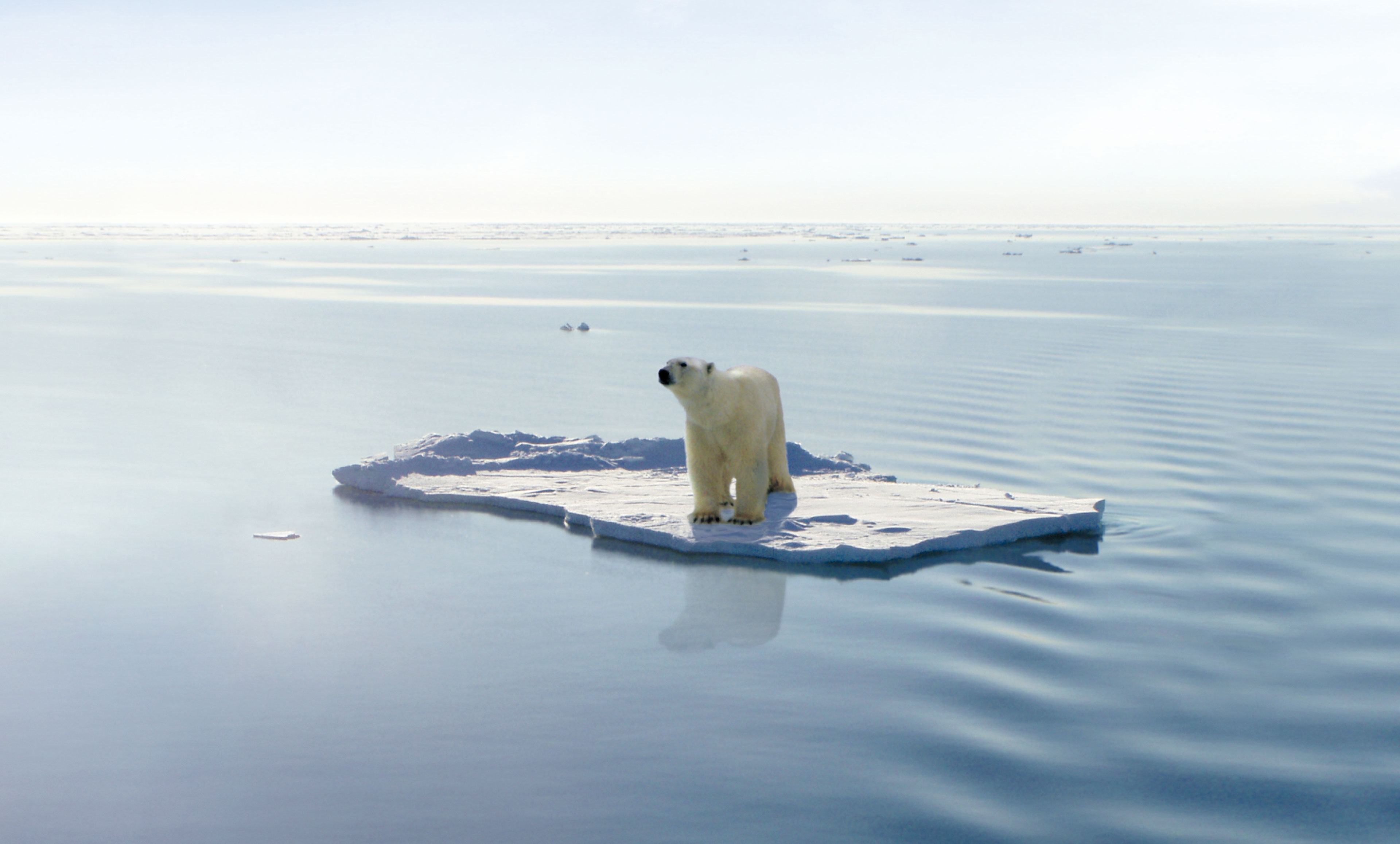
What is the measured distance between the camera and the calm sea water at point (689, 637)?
443cm

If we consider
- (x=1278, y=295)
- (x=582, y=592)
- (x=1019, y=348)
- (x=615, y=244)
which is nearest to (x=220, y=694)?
(x=582, y=592)

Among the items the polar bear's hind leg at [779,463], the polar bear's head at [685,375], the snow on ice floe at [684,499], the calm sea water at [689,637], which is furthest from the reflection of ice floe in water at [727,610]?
the polar bear's hind leg at [779,463]

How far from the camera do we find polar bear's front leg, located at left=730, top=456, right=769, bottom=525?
27.0 ft

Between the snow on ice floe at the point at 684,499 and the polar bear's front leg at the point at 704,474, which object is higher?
the polar bear's front leg at the point at 704,474

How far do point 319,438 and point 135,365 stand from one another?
7.93m

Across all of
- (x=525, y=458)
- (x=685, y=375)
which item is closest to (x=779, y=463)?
(x=685, y=375)

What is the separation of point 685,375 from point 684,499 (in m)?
1.65

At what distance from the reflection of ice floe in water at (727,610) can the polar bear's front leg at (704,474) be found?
2.44ft

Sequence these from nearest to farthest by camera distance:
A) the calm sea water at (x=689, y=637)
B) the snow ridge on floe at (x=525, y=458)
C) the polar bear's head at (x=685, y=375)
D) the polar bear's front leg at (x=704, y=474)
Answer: the calm sea water at (x=689, y=637) → the polar bear's head at (x=685, y=375) → the polar bear's front leg at (x=704, y=474) → the snow ridge on floe at (x=525, y=458)

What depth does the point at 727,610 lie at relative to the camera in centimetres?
683

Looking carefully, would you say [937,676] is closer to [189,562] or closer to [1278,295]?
[189,562]

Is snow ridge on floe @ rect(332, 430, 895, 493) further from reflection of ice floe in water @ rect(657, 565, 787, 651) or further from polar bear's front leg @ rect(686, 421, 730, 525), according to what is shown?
reflection of ice floe in water @ rect(657, 565, 787, 651)

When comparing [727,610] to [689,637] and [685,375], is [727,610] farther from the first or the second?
[685,375]

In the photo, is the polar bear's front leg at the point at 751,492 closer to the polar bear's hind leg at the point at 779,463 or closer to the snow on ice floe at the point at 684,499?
the snow on ice floe at the point at 684,499
